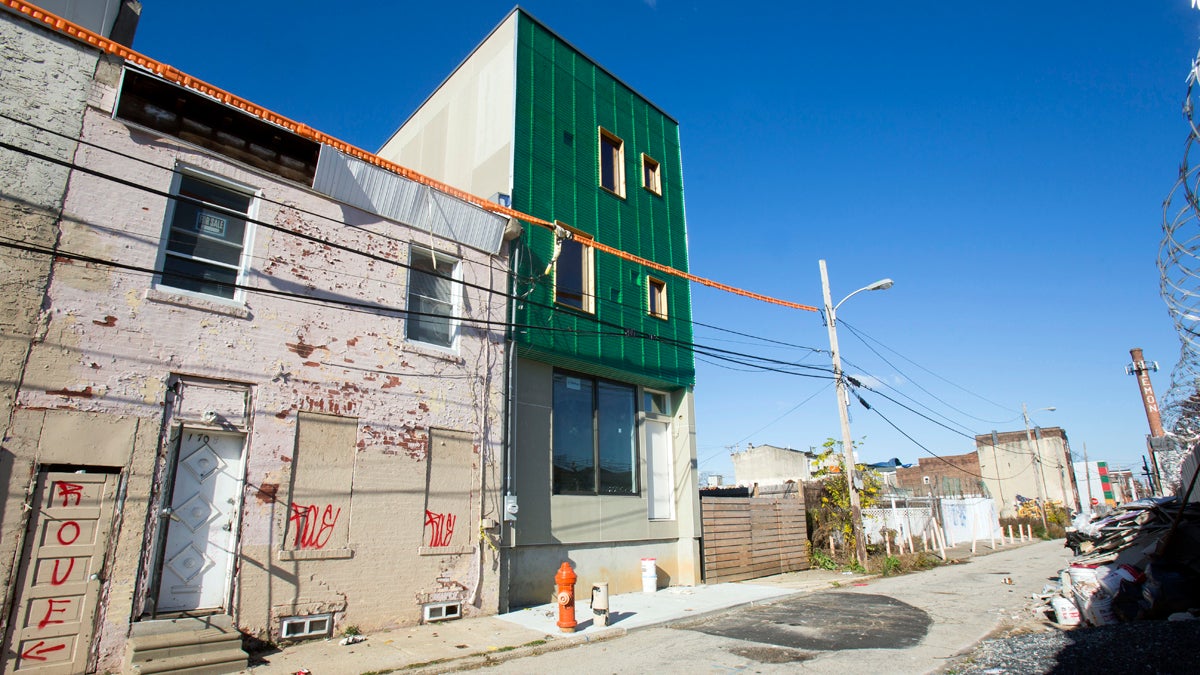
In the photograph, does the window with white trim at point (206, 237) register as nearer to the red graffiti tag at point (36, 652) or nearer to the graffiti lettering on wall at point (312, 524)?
the graffiti lettering on wall at point (312, 524)

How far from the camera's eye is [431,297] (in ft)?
37.8

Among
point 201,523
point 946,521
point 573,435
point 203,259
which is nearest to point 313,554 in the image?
point 201,523

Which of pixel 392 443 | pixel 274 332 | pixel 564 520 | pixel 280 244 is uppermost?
pixel 280 244

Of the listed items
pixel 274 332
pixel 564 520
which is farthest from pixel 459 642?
pixel 274 332

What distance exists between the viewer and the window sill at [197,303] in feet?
26.8

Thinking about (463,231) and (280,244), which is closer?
(280,244)

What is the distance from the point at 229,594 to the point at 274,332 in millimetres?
3530

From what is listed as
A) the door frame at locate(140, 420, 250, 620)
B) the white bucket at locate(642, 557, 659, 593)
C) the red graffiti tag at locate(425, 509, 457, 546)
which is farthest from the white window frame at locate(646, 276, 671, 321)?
the door frame at locate(140, 420, 250, 620)

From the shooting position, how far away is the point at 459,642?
883cm

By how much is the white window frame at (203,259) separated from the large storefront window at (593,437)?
21.6 ft

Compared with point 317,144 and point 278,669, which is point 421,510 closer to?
point 278,669

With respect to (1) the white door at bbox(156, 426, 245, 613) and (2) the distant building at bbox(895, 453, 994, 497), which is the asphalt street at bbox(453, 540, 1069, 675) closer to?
(1) the white door at bbox(156, 426, 245, 613)

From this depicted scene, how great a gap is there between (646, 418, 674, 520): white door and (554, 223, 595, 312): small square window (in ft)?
11.9

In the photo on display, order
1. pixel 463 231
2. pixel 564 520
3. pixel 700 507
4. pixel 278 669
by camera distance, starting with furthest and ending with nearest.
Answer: pixel 700 507, pixel 564 520, pixel 463 231, pixel 278 669
